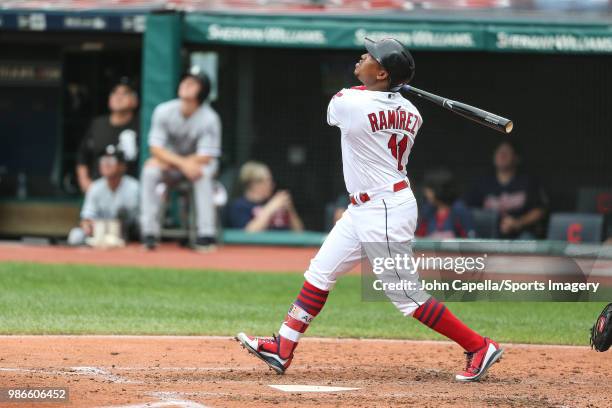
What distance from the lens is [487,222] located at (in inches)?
534

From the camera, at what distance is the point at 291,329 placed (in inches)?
255

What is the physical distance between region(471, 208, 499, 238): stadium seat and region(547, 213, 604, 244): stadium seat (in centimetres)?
65

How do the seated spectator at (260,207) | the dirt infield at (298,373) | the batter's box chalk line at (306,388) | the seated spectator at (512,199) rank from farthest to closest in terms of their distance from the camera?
the seated spectator at (260,207) < the seated spectator at (512,199) < the batter's box chalk line at (306,388) < the dirt infield at (298,373)

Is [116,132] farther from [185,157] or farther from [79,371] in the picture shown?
[79,371]

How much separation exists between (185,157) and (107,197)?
41.4 inches

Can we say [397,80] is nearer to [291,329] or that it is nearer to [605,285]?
[291,329]

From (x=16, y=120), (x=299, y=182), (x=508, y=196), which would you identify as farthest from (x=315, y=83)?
(x=16, y=120)

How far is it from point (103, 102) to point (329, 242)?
978cm

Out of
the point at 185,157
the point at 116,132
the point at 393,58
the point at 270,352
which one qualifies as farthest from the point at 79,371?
the point at 116,132

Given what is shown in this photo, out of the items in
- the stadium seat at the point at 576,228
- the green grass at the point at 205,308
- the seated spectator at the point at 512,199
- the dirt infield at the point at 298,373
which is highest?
the seated spectator at the point at 512,199

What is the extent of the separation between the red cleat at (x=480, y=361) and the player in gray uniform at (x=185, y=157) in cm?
690

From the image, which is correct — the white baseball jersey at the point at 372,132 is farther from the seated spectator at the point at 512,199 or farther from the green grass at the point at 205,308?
the seated spectator at the point at 512,199

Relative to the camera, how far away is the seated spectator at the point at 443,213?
13.0 metres

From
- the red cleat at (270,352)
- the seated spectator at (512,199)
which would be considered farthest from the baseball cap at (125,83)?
the red cleat at (270,352)
